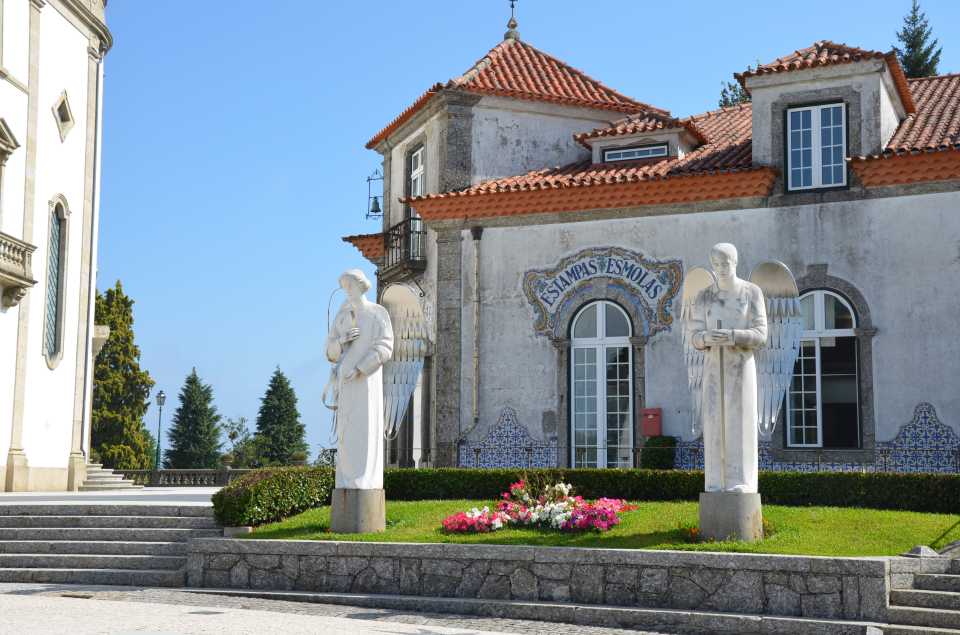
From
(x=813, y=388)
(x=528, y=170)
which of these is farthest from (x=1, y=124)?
(x=813, y=388)

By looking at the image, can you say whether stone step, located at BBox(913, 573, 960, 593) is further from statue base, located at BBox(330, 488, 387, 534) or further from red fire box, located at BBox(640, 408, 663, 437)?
red fire box, located at BBox(640, 408, 663, 437)

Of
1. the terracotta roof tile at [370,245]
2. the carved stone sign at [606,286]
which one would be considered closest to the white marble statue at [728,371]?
the carved stone sign at [606,286]

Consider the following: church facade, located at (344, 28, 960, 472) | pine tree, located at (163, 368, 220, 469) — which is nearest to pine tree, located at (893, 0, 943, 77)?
church facade, located at (344, 28, 960, 472)

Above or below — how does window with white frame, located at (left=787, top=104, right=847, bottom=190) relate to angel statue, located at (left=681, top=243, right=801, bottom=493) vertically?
above

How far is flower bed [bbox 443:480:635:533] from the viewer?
13867 mm

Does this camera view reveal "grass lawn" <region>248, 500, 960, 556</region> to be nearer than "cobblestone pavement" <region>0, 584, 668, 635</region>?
No

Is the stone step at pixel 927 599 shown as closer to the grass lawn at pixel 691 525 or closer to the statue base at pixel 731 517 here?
the grass lawn at pixel 691 525

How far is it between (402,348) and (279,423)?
152 feet

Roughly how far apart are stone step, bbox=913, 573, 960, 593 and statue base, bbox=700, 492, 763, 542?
174 cm

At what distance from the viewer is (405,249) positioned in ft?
84.5

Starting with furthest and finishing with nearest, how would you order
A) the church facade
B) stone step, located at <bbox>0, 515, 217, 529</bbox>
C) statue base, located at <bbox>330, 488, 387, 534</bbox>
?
the church facade → stone step, located at <bbox>0, 515, 217, 529</bbox> → statue base, located at <bbox>330, 488, 387, 534</bbox>

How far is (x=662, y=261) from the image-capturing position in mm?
22656

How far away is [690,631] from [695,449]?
10.6 metres

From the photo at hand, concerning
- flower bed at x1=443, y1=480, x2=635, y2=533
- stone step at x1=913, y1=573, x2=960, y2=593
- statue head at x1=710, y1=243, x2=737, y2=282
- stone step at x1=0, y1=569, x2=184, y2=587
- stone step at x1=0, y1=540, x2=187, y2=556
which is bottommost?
stone step at x1=0, y1=569, x2=184, y2=587
